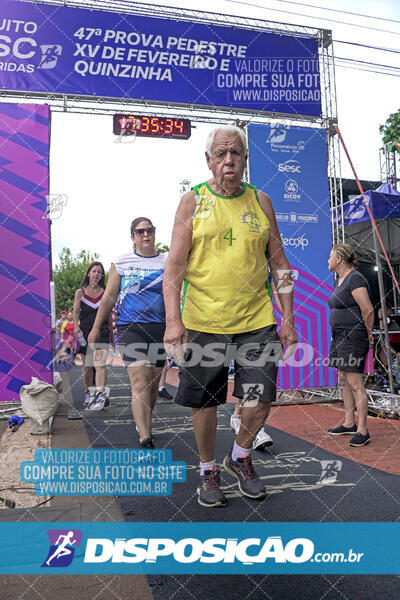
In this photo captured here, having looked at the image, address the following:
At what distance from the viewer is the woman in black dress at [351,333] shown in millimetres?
4062

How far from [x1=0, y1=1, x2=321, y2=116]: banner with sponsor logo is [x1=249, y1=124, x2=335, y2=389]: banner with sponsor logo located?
0.56m

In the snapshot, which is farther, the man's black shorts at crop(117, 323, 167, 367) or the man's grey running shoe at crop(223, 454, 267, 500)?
the man's black shorts at crop(117, 323, 167, 367)

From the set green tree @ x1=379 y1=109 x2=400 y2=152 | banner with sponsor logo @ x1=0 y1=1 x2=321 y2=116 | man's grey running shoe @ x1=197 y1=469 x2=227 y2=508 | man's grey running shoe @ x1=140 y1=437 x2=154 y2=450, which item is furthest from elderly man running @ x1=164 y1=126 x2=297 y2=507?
green tree @ x1=379 y1=109 x2=400 y2=152

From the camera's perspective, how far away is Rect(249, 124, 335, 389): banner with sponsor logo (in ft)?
21.0

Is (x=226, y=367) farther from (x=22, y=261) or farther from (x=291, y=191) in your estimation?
(x=291, y=191)

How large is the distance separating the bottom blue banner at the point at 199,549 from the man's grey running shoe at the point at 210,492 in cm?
30

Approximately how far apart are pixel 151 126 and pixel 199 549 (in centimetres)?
551

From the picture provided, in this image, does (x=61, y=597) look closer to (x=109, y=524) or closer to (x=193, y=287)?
(x=109, y=524)

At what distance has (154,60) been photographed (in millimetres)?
6367

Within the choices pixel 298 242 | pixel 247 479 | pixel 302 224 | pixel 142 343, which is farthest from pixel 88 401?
pixel 247 479

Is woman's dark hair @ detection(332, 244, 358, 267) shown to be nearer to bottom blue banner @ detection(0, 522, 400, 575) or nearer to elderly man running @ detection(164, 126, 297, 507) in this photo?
elderly man running @ detection(164, 126, 297, 507)

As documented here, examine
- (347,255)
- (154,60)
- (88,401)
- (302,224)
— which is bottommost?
(88,401)

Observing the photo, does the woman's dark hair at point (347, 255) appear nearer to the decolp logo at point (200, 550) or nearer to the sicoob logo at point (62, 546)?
the decolp logo at point (200, 550)

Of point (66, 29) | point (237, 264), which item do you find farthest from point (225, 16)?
point (237, 264)
